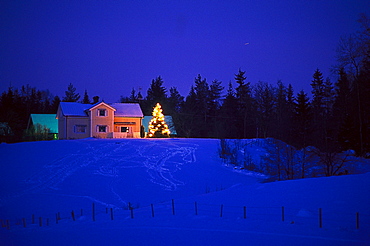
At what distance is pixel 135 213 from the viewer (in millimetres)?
14547

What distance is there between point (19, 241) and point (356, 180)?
14880mm

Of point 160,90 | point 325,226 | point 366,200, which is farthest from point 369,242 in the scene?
point 160,90

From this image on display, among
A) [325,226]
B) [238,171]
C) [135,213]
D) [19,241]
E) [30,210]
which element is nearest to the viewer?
[325,226]

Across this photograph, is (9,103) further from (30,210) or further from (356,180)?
(356,180)

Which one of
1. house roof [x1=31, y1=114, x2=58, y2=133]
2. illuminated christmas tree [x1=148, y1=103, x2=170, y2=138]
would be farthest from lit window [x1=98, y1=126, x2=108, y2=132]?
house roof [x1=31, y1=114, x2=58, y2=133]

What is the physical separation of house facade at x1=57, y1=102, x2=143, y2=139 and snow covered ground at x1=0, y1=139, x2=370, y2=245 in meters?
9.83

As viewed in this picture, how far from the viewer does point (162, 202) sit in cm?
1755

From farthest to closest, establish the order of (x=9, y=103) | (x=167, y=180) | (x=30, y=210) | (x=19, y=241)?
(x=9, y=103)
(x=167, y=180)
(x=30, y=210)
(x=19, y=241)

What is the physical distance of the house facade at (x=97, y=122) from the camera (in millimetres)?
40812

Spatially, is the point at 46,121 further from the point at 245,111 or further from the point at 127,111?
the point at 245,111

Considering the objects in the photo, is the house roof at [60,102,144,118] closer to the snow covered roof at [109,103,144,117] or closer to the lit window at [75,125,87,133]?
the snow covered roof at [109,103,144,117]

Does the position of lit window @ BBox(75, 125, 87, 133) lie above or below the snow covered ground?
above

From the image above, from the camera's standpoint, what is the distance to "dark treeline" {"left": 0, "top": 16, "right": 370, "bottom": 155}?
29.8 meters

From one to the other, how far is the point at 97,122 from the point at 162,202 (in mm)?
26107
